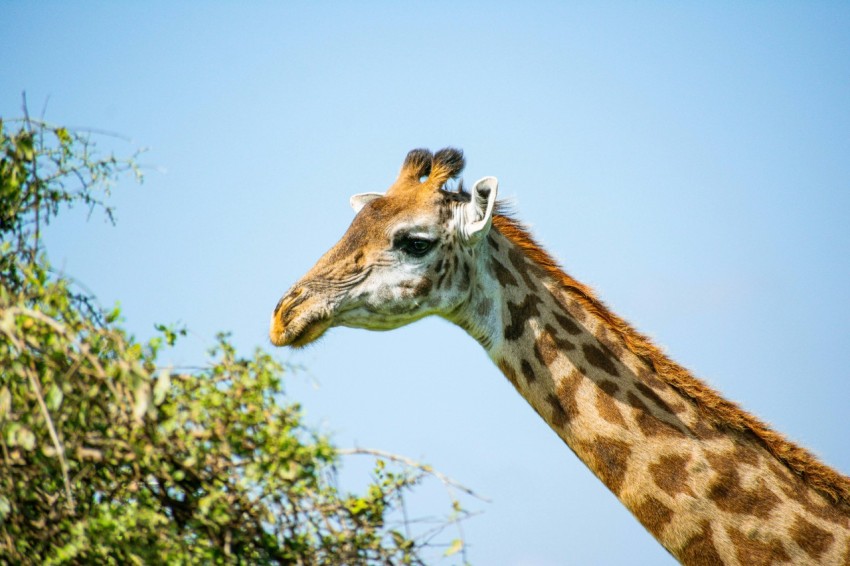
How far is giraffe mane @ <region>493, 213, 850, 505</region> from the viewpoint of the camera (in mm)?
5680

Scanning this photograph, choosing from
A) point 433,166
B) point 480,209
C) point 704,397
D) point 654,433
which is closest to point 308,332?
point 480,209

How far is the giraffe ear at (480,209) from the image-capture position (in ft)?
21.2

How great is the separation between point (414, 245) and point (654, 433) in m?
2.21

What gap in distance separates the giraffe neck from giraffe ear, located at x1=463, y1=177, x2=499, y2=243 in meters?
0.27

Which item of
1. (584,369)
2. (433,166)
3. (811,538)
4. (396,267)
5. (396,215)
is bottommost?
(811,538)

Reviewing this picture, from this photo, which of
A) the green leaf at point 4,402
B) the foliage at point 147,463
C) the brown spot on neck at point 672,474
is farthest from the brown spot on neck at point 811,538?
the green leaf at point 4,402

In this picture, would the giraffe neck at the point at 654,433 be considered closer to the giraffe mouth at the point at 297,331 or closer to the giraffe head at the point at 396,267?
the giraffe head at the point at 396,267

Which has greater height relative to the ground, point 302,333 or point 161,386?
point 302,333

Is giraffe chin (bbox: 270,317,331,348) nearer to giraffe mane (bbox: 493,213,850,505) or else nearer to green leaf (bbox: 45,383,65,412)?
giraffe mane (bbox: 493,213,850,505)

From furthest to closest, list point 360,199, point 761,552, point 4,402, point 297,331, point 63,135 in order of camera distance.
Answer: point 360,199 < point 297,331 < point 761,552 < point 63,135 < point 4,402

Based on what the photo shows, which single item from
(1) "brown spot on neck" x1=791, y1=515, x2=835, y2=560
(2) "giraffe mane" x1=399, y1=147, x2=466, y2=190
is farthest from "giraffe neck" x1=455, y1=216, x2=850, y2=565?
(2) "giraffe mane" x1=399, y1=147, x2=466, y2=190

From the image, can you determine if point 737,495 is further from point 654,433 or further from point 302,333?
point 302,333

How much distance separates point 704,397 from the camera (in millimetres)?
5953

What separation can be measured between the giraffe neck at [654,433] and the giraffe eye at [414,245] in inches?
17.6
